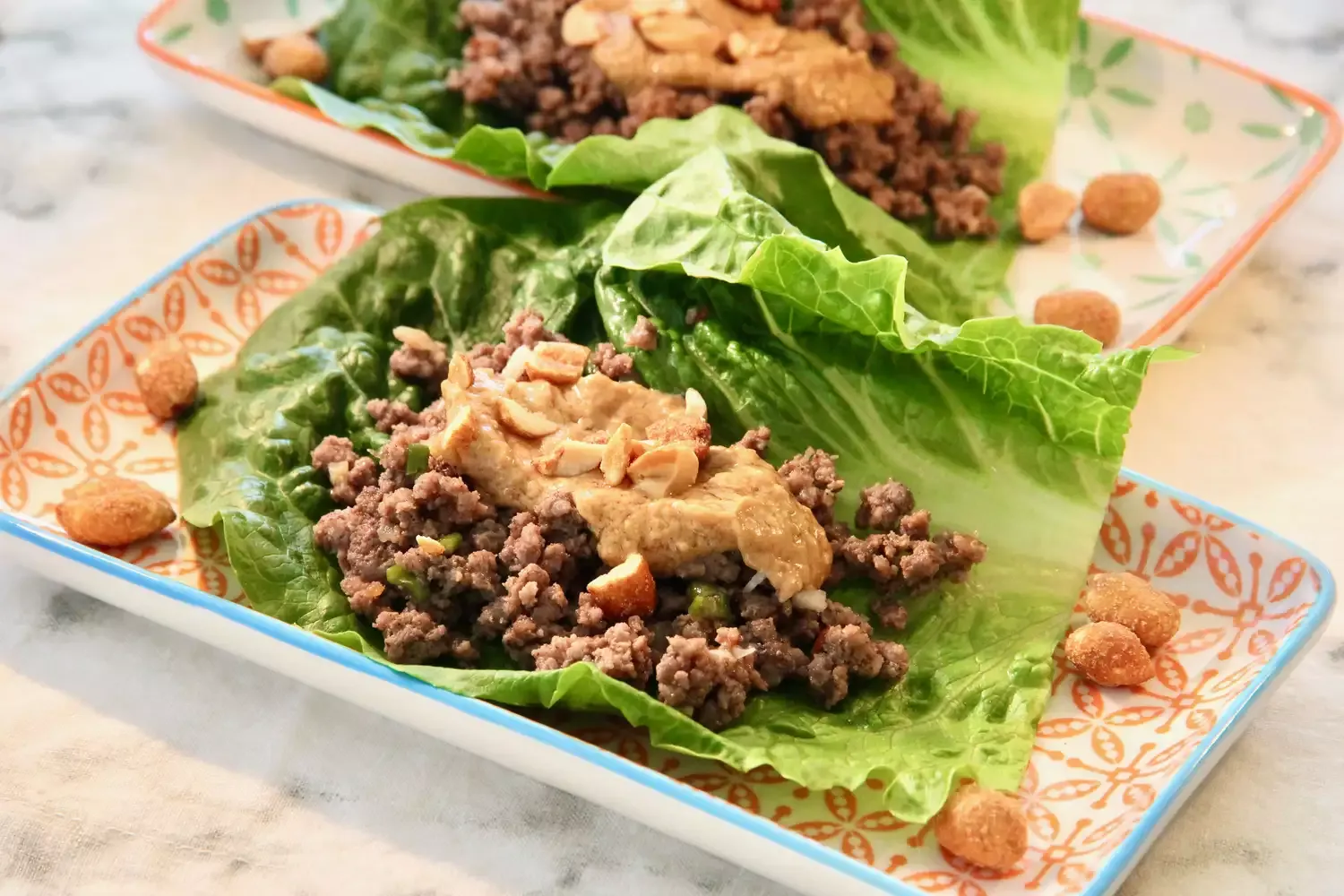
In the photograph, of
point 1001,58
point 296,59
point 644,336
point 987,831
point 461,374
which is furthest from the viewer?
point 1001,58

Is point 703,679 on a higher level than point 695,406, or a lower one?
lower

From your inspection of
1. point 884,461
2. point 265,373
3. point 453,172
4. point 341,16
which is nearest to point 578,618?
point 884,461

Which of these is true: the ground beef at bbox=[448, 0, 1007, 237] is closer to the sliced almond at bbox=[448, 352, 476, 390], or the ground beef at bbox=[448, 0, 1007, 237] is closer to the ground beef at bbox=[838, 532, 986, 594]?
the sliced almond at bbox=[448, 352, 476, 390]

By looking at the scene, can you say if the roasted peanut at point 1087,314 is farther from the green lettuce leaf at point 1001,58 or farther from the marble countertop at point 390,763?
the green lettuce leaf at point 1001,58

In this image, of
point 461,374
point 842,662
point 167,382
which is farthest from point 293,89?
point 842,662

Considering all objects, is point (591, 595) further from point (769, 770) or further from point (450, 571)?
point (769, 770)

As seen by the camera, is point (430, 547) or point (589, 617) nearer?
point (589, 617)

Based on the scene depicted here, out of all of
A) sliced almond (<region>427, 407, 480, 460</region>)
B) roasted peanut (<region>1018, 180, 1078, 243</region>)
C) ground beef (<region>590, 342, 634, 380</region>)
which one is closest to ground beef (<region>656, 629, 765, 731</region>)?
sliced almond (<region>427, 407, 480, 460</region>)
